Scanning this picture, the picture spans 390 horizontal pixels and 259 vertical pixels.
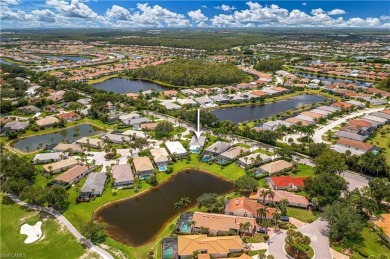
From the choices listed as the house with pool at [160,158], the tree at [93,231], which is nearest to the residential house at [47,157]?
the house with pool at [160,158]

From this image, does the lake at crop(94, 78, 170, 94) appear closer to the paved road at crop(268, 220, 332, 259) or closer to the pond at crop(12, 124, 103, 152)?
the pond at crop(12, 124, 103, 152)

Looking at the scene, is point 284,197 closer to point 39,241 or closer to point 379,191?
point 379,191

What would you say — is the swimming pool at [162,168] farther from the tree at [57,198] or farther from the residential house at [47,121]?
the residential house at [47,121]

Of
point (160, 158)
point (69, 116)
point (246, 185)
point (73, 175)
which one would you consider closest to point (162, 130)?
point (160, 158)

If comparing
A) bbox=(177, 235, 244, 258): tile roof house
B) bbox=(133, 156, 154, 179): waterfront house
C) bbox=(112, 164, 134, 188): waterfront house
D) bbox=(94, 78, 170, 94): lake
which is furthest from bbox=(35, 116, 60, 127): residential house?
bbox=(177, 235, 244, 258): tile roof house

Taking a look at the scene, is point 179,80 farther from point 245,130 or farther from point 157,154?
point 157,154
